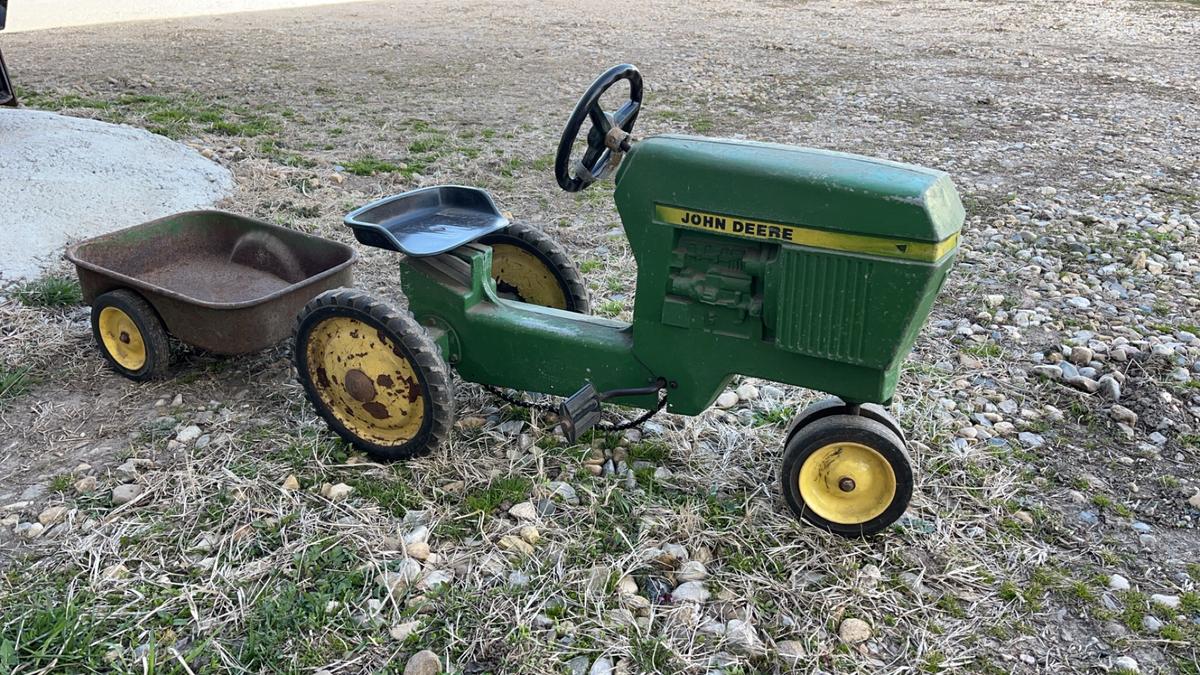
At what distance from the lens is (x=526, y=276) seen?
3758 millimetres

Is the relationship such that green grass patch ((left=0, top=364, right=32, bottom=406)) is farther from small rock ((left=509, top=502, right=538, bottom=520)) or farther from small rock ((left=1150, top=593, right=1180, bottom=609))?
small rock ((left=1150, top=593, right=1180, bottom=609))

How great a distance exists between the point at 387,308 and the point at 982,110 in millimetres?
7479

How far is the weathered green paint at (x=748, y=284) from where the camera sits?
99.6 inches

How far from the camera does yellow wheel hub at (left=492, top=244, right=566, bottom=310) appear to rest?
3.71m

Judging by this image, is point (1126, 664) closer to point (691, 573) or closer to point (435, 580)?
point (691, 573)

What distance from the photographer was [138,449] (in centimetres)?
327

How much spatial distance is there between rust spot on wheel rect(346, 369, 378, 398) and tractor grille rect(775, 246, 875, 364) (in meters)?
1.41

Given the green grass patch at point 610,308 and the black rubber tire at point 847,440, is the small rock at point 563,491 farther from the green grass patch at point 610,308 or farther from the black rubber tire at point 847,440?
the green grass patch at point 610,308

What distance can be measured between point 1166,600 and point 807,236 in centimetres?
152

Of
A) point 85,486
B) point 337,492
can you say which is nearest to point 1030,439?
point 337,492

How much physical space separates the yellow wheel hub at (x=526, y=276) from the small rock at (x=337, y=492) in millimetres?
1116

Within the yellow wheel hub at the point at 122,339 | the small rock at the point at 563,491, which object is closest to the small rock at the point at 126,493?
the yellow wheel hub at the point at 122,339

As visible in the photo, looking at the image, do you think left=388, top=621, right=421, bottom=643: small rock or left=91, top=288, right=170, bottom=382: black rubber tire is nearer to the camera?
left=388, top=621, right=421, bottom=643: small rock

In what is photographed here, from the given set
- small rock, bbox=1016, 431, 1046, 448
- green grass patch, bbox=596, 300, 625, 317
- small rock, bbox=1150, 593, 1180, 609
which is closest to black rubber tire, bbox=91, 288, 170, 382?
green grass patch, bbox=596, 300, 625, 317
